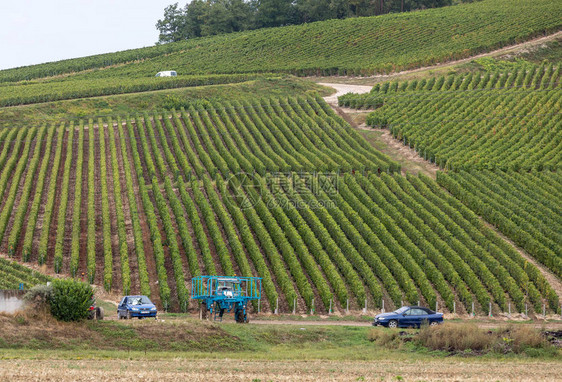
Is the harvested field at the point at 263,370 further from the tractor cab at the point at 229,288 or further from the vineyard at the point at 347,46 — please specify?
the vineyard at the point at 347,46

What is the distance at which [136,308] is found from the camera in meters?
30.8

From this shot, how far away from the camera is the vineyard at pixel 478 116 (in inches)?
2280

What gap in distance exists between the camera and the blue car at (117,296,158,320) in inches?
1207

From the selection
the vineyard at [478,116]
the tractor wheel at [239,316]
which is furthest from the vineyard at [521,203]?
the tractor wheel at [239,316]

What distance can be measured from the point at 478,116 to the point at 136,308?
44271mm

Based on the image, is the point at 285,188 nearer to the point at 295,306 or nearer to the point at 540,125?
the point at 295,306

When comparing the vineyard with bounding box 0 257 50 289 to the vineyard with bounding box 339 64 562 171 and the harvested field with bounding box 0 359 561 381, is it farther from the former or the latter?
the vineyard with bounding box 339 64 562 171

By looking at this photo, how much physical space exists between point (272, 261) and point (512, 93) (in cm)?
4114

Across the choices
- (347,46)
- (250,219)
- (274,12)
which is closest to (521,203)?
(250,219)

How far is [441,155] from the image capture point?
58156mm

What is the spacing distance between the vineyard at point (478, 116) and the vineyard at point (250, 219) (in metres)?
5.72

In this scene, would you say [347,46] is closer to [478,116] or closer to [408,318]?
[478,116]

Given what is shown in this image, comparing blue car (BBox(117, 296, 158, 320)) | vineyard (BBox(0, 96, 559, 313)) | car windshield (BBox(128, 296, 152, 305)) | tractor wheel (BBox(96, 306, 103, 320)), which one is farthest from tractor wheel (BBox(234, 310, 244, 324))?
tractor wheel (BBox(96, 306, 103, 320))

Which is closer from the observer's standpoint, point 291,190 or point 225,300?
point 225,300
